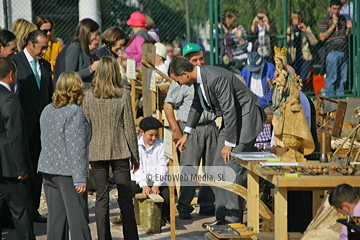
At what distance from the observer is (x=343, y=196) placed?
13.4 ft

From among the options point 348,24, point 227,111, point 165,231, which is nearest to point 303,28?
point 348,24

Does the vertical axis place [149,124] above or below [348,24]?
below

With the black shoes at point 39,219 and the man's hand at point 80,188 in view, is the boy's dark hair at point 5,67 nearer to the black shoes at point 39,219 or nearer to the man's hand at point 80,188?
the man's hand at point 80,188

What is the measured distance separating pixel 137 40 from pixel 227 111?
4.03 metres

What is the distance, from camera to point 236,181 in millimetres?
6039

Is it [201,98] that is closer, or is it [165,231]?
[201,98]

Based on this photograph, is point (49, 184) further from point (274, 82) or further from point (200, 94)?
point (274, 82)

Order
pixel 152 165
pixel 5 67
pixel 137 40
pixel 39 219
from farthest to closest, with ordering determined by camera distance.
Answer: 1. pixel 137 40
2. pixel 39 219
3. pixel 152 165
4. pixel 5 67

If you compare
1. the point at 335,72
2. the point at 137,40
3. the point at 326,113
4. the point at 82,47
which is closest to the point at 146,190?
the point at 82,47

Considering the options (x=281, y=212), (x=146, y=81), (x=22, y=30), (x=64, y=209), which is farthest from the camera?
(x=146, y=81)

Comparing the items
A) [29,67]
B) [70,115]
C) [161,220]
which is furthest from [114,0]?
[70,115]

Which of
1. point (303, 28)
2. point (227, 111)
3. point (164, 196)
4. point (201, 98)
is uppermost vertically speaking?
point (303, 28)

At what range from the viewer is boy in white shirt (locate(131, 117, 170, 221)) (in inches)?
262

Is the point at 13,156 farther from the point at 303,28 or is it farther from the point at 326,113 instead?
the point at 303,28
